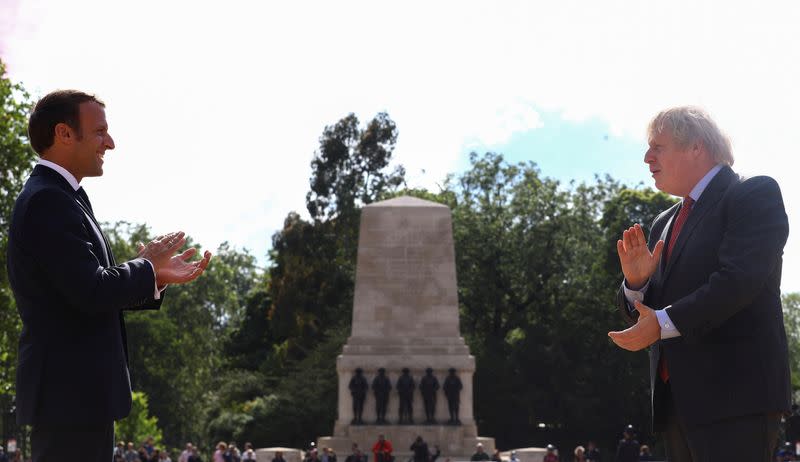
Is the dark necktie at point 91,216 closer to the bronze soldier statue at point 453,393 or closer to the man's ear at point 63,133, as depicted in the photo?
the man's ear at point 63,133

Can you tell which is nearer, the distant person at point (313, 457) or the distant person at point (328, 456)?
the distant person at point (328, 456)

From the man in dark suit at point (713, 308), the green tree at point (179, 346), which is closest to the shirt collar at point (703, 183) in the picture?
the man in dark suit at point (713, 308)

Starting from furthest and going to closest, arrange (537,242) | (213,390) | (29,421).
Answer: (213,390) < (537,242) < (29,421)

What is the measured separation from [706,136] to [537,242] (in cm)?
4392

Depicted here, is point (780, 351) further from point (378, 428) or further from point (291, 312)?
point (291, 312)

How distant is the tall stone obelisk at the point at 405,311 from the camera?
3478cm

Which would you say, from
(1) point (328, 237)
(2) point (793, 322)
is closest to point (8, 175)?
(1) point (328, 237)

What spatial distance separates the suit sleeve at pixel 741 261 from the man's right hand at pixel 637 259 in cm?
36

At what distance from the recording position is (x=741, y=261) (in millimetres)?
3984

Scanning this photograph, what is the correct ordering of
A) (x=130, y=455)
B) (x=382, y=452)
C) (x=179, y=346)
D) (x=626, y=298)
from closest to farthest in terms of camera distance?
(x=626, y=298) → (x=382, y=452) → (x=130, y=455) → (x=179, y=346)

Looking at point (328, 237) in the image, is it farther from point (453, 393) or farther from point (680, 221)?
point (680, 221)

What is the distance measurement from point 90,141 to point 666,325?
2.31 metres

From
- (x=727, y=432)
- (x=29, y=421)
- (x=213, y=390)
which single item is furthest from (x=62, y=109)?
(x=213, y=390)

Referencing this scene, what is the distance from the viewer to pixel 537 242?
158 ft
